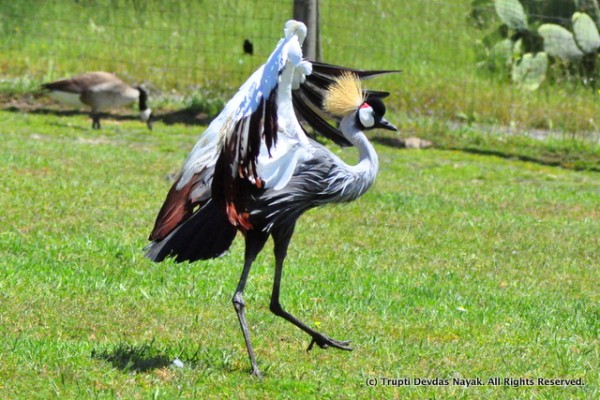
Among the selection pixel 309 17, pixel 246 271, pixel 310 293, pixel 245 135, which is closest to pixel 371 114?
pixel 245 135

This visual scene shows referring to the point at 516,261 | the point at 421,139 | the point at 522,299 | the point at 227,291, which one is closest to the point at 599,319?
the point at 522,299

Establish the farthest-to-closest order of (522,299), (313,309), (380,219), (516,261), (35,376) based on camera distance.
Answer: (380,219)
(516,261)
(522,299)
(313,309)
(35,376)

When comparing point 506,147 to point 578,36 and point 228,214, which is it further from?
point 228,214

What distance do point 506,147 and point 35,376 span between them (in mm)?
9536

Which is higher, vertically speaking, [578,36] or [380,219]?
[578,36]

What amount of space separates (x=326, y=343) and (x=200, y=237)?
848mm

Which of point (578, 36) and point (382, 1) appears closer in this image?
point (578, 36)

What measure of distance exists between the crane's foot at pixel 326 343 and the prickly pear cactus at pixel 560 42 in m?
9.62

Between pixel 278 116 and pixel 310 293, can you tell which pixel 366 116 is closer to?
pixel 278 116

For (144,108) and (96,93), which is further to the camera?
(144,108)

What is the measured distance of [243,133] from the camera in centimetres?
482

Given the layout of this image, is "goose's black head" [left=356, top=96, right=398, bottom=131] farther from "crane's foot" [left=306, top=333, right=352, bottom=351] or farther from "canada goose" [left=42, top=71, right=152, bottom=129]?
"canada goose" [left=42, top=71, right=152, bottom=129]

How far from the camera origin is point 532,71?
14.6 m

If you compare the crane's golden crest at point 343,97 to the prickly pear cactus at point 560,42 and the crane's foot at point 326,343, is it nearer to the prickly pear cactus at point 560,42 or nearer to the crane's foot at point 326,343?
the crane's foot at point 326,343
